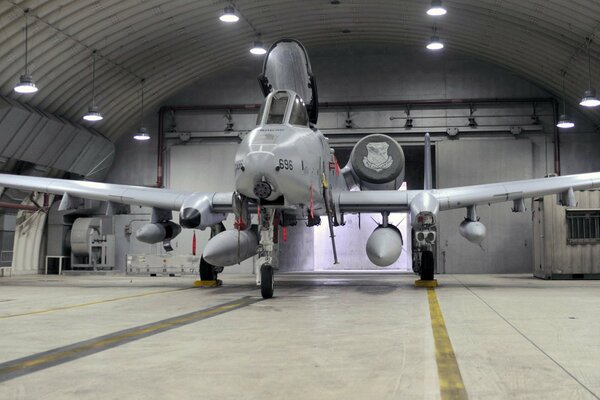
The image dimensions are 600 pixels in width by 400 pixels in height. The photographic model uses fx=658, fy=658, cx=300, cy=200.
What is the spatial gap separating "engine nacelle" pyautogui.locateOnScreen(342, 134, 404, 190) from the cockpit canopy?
4632mm

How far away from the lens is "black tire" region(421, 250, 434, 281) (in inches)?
632

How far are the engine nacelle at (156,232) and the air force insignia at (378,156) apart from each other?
522 centimetres

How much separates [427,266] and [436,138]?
40.4 feet

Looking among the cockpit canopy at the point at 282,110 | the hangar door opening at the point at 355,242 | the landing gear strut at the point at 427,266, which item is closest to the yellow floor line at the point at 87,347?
the cockpit canopy at the point at 282,110

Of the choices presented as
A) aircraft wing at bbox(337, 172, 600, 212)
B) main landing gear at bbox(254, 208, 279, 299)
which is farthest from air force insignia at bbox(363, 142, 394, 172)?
main landing gear at bbox(254, 208, 279, 299)

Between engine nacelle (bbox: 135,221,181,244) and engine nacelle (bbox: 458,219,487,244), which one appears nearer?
engine nacelle (bbox: 458,219,487,244)

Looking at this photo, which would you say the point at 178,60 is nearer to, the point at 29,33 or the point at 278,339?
the point at 29,33

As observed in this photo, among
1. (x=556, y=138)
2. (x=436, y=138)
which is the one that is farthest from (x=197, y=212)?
(x=556, y=138)

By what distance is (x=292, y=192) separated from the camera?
11555mm

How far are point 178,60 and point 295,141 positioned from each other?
1434 centimetres

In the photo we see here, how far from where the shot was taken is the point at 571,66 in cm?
2239

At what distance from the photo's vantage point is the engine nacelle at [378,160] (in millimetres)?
16906

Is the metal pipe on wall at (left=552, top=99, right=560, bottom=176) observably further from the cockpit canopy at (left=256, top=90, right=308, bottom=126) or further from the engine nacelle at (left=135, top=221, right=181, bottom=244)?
the cockpit canopy at (left=256, top=90, right=308, bottom=126)

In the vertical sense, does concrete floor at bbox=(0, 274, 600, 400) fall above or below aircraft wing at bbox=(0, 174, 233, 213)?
below
